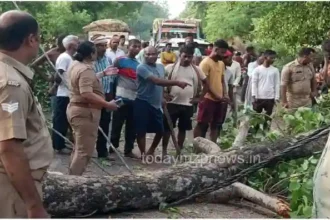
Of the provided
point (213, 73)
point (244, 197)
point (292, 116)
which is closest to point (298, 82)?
point (213, 73)

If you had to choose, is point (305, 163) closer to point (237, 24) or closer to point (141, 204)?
point (141, 204)

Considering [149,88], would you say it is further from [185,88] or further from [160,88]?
[185,88]

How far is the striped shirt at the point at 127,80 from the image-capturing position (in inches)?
303

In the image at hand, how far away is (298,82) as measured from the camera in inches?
343

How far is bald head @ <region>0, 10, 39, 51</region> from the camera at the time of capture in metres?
2.87

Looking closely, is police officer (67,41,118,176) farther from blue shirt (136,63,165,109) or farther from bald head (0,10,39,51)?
bald head (0,10,39,51)

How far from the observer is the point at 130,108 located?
7.85m

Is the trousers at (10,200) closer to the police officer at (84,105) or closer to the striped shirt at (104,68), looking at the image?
the police officer at (84,105)

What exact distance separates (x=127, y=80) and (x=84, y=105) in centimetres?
194

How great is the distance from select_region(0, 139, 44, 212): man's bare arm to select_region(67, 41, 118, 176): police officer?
2817 millimetres

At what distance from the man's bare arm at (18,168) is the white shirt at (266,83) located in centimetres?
701

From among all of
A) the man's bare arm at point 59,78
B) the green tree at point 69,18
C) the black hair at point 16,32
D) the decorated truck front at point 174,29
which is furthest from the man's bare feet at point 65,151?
the decorated truck front at point 174,29

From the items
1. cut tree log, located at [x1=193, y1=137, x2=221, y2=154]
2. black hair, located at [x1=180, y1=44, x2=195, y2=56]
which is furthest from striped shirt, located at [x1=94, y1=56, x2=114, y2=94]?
cut tree log, located at [x1=193, y1=137, x2=221, y2=154]

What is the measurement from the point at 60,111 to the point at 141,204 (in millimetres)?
2815
